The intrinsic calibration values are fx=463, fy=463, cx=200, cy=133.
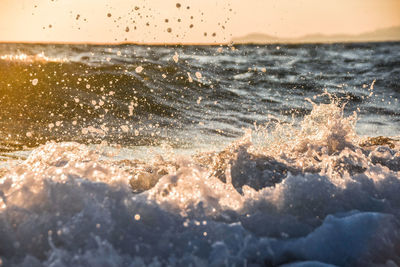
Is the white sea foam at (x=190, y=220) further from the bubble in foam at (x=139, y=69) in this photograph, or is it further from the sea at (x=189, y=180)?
the bubble in foam at (x=139, y=69)

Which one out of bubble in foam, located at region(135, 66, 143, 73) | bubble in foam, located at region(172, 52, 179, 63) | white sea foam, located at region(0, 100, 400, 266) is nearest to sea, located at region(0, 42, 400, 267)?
white sea foam, located at region(0, 100, 400, 266)

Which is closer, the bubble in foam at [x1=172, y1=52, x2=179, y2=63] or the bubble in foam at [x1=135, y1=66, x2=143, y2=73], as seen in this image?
the bubble in foam at [x1=135, y1=66, x2=143, y2=73]

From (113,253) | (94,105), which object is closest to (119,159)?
(113,253)

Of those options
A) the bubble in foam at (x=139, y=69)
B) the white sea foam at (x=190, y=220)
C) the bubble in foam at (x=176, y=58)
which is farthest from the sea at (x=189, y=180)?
the bubble in foam at (x=176, y=58)

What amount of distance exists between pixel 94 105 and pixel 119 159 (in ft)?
13.8

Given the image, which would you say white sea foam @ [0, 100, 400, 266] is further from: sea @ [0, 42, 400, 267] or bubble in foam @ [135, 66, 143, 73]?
bubble in foam @ [135, 66, 143, 73]

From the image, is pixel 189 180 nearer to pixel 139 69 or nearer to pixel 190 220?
pixel 190 220

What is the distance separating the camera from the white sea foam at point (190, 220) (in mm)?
2504

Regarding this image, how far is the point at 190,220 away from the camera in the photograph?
2.72 metres

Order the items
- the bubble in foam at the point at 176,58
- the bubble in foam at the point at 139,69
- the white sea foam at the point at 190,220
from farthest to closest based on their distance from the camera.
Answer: the bubble in foam at the point at 176,58, the bubble in foam at the point at 139,69, the white sea foam at the point at 190,220

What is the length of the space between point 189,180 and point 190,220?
1.28ft

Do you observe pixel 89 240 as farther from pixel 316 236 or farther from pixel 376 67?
pixel 376 67

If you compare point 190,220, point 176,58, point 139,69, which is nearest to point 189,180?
point 190,220

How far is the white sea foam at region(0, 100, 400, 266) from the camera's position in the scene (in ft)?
8.21
